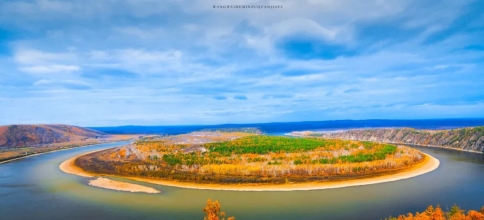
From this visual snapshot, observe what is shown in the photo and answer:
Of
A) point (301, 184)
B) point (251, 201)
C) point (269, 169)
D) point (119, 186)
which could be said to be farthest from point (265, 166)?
point (119, 186)

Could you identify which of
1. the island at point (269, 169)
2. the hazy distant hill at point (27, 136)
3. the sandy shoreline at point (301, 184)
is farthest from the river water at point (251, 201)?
the hazy distant hill at point (27, 136)

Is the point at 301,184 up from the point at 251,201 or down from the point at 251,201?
up

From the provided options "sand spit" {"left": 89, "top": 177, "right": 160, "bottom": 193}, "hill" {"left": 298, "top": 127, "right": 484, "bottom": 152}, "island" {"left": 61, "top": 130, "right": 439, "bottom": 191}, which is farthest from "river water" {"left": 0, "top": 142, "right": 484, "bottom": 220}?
"hill" {"left": 298, "top": 127, "right": 484, "bottom": 152}

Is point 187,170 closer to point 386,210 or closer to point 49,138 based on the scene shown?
point 386,210

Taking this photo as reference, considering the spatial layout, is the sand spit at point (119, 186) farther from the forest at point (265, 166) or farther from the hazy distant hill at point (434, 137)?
the hazy distant hill at point (434, 137)

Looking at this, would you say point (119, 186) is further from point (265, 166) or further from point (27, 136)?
point (27, 136)

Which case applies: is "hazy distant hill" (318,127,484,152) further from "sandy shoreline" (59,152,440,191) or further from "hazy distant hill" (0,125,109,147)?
"hazy distant hill" (0,125,109,147)
